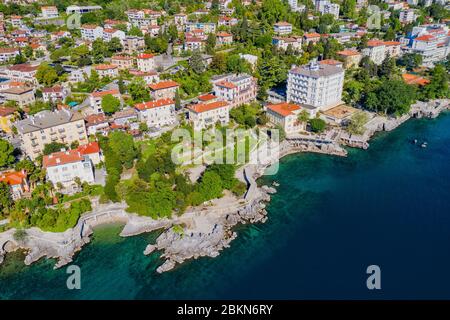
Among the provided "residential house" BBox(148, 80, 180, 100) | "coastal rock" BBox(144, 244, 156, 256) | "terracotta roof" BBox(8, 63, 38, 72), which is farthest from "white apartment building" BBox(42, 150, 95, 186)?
"terracotta roof" BBox(8, 63, 38, 72)

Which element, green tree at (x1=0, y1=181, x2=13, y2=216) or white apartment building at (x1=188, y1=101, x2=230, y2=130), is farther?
white apartment building at (x1=188, y1=101, x2=230, y2=130)

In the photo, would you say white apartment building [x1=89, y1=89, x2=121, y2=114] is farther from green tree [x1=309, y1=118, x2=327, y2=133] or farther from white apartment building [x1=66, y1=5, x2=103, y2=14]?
white apartment building [x1=66, y1=5, x2=103, y2=14]

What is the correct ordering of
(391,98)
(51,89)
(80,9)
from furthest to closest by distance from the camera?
(80,9) → (51,89) → (391,98)

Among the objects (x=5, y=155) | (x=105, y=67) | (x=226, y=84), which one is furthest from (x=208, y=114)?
(x=5, y=155)

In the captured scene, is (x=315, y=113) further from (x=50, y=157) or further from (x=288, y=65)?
(x=50, y=157)

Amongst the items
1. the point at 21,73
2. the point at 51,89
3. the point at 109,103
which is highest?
the point at 21,73

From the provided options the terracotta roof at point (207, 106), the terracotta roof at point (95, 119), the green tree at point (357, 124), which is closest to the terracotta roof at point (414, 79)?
the green tree at point (357, 124)

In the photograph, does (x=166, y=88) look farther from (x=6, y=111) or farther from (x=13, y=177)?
(x=13, y=177)
